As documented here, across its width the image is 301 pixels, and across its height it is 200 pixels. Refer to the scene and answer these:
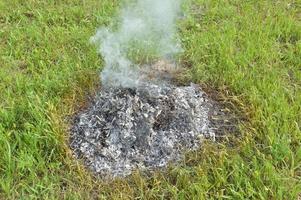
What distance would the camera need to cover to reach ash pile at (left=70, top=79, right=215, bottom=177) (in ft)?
10.1

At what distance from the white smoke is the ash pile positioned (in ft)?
1.03

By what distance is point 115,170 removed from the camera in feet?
9.96

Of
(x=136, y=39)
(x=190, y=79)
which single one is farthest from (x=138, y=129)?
(x=136, y=39)

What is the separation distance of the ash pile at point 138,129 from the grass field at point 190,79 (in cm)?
12

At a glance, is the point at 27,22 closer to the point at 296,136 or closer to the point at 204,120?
the point at 204,120

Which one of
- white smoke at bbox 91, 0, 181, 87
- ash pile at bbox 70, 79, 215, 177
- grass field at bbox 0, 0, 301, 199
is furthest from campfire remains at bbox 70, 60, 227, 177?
white smoke at bbox 91, 0, 181, 87

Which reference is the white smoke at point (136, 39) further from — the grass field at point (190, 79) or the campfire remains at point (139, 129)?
the campfire remains at point (139, 129)

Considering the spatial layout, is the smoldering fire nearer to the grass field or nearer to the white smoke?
the white smoke

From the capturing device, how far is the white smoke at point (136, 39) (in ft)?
12.9

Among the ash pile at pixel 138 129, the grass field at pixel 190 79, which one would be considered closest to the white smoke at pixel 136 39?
the grass field at pixel 190 79

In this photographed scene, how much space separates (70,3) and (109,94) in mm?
2055

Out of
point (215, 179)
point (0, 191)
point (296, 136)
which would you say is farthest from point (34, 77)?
point (296, 136)

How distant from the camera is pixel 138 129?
3229 mm

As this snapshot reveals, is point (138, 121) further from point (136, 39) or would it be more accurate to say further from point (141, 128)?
point (136, 39)
